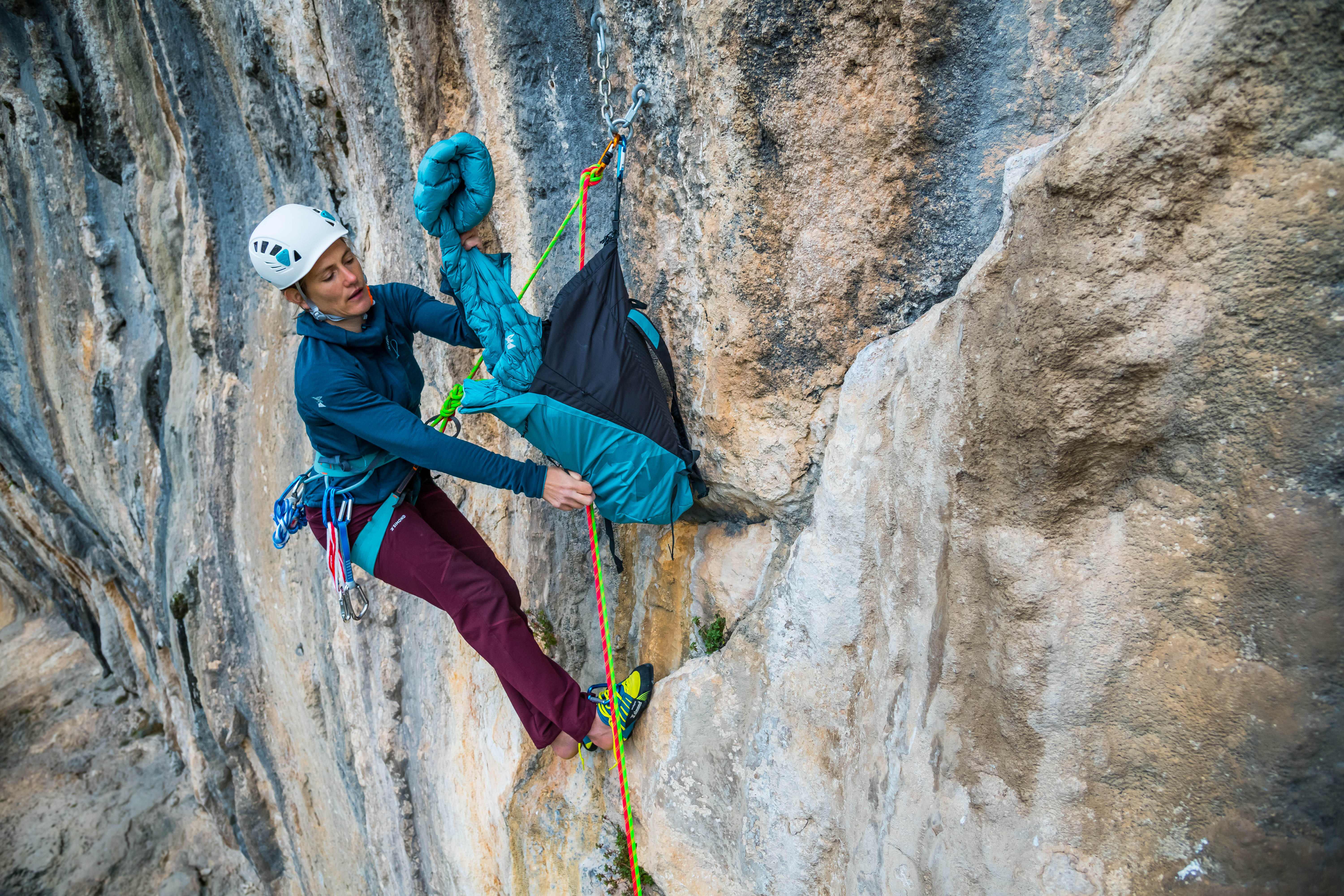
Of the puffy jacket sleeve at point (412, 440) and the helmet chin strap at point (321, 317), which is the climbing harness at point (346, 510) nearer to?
the puffy jacket sleeve at point (412, 440)

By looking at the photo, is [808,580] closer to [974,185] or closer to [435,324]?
[974,185]

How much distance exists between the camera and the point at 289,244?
2.81 m

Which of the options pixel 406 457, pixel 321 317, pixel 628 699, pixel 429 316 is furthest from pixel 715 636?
pixel 321 317

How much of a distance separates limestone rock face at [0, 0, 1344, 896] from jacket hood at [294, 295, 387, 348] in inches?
31.5

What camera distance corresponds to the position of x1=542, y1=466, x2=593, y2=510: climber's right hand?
8.79 ft

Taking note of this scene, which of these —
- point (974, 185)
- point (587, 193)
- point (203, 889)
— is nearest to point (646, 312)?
point (587, 193)

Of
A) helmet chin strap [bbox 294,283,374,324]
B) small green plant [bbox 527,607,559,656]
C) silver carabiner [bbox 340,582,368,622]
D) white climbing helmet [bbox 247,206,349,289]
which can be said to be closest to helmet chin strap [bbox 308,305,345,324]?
helmet chin strap [bbox 294,283,374,324]

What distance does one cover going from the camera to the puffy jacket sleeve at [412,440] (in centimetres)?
266

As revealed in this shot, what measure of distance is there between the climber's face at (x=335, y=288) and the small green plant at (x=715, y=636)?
1.80m

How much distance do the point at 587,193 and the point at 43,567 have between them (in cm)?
1276

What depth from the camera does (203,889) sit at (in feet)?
27.1

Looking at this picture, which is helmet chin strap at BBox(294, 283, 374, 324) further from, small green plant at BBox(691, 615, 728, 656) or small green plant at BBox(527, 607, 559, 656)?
small green plant at BBox(691, 615, 728, 656)

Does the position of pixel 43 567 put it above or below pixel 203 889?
above

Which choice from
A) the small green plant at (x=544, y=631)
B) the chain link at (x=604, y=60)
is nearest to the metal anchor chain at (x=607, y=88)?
the chain link at (x=604, y=60)
